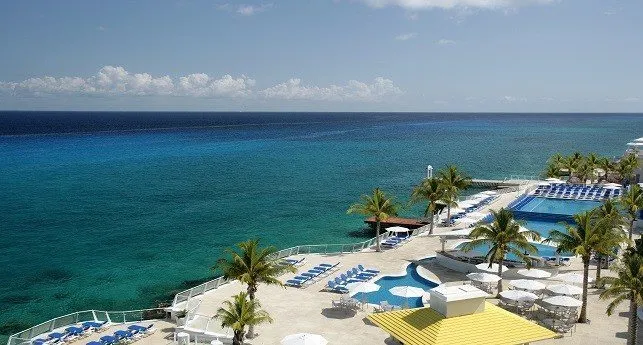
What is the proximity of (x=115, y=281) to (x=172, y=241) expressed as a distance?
10.7 meters

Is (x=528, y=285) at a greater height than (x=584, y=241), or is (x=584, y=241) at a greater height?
(x=584, y=241)

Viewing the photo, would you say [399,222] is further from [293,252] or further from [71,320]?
[71,320]

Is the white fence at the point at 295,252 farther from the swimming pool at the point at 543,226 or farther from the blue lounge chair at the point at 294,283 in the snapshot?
the swimming pool at the point at 543,226

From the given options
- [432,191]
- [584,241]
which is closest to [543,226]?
[432,191]

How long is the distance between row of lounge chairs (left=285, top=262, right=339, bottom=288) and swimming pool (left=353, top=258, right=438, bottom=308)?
10.9 feet

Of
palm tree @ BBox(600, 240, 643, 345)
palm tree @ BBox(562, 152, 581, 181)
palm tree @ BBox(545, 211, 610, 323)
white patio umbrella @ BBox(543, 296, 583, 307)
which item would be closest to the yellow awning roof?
palm tree @ BBox(600, 240, 643, 345)

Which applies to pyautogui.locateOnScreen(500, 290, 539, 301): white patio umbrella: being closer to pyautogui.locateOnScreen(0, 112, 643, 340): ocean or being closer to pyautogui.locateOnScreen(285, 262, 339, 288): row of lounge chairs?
pyautogui.locateOnScreen(285, 262, 339, 288): row of lounge chairs

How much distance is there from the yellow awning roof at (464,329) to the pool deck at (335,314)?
5.12ft

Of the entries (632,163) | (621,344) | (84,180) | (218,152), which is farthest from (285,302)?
(218,152)

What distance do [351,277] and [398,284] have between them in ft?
9.02

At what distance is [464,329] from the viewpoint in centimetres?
1806

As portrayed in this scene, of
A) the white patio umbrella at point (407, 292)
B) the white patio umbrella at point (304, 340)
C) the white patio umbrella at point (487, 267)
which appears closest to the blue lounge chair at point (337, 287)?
the white patio umbrella at point (407, 292)

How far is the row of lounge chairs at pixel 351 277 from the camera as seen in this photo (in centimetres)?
3057

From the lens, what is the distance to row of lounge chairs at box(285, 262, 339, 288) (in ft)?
105
